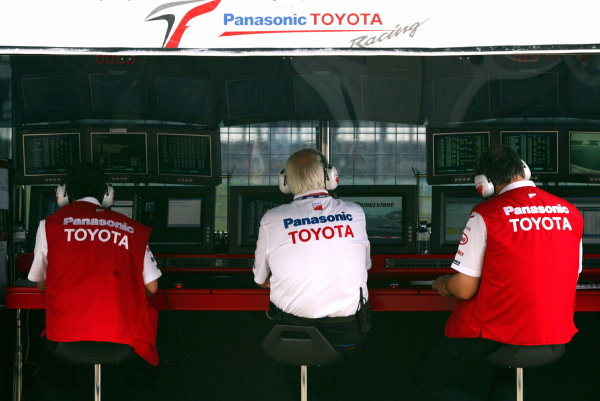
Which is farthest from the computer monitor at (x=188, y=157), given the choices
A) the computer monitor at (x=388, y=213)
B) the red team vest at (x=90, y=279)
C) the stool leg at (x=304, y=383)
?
the stool leg at (x=304, y=383)

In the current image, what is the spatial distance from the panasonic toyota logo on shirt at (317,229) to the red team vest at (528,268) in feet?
1.67

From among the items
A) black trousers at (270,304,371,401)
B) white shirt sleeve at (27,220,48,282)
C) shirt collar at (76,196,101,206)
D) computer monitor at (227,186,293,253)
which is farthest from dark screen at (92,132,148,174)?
black trousers at (270,304,371,401)

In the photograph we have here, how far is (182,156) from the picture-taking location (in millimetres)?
4383

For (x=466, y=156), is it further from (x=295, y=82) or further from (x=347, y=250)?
(x=347, y=250)

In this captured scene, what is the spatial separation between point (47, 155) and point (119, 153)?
420mm

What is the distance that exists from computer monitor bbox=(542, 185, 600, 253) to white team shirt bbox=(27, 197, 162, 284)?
7.33 feet

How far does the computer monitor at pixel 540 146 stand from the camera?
14.1 ft

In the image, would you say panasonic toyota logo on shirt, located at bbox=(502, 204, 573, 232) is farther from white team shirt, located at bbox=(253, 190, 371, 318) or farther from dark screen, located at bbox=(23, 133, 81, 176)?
dark screen, located at bbox=(23, 133, 81, 176)

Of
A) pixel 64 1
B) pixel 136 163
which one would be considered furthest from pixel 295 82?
pixel 64 1

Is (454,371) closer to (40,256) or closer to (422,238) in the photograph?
(422,238)

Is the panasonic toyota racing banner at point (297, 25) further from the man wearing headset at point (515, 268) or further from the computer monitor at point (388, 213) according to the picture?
the computer monitor at point (388, 213)

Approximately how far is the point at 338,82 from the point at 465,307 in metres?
2.25

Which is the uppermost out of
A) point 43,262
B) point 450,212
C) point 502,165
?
point 502,165

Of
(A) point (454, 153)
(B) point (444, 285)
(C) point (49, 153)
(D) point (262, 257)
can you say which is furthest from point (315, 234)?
(C) point (49, 153)
